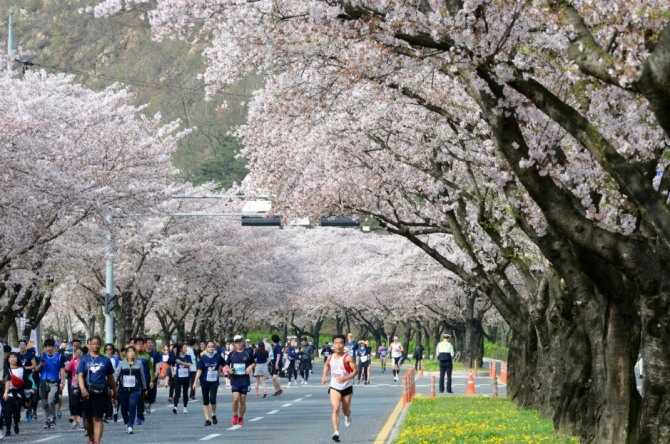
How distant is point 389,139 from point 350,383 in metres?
8.39

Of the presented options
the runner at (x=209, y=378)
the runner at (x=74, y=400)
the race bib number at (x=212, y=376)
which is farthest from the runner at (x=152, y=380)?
the race bib number at (x=212, y=376)

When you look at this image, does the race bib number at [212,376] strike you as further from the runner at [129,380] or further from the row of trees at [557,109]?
the row of trees at [557,109]

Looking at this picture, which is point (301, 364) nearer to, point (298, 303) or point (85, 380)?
point (85, 380)

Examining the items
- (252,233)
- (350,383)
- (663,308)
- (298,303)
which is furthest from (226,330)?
(663,308)

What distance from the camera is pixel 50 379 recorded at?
26.1 meters

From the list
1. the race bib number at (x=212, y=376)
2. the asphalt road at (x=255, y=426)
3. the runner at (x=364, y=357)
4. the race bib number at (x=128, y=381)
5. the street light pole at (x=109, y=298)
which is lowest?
the asphalt road at (x=255, y=426)

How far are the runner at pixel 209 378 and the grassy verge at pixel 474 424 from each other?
12.2ft

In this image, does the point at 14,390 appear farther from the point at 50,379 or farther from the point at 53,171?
the point at 53,171

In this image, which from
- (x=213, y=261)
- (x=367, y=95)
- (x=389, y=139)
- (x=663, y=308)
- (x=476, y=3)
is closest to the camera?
(x=476, y=3)

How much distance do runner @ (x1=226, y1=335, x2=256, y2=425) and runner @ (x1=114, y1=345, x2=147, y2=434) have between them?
172cm

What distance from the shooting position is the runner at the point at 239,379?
24.7 meters

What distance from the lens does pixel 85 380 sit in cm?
1908

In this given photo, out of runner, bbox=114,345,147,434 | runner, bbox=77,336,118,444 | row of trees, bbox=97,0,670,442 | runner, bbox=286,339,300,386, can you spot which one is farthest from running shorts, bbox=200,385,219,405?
runner, bbox=286,339,300,386

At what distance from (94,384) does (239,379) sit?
6.25 metres
